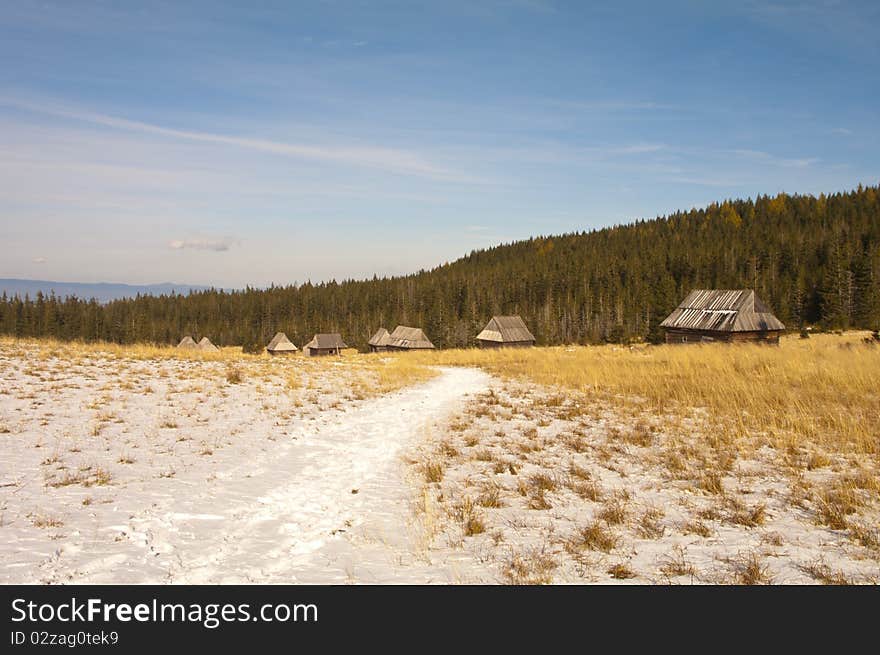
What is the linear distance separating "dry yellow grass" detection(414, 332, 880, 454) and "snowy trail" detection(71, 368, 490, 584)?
6.41m

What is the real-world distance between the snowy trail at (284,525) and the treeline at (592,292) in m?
70.4

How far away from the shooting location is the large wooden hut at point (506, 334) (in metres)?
63.1

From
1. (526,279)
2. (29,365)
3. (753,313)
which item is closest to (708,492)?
(29,365)

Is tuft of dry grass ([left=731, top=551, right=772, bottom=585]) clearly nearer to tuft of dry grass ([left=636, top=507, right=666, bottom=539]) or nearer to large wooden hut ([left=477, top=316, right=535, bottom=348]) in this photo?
tuft of dry grass ([left=636, top=507, right=666, bottom=539])

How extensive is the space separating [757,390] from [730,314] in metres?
28.6

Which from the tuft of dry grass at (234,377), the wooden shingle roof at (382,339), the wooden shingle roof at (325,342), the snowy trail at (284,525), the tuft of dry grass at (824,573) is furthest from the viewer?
the wooden shingle roof at (325,342)

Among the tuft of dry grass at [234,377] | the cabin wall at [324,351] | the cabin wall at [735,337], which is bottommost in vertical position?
the cabin wall at [324,351]

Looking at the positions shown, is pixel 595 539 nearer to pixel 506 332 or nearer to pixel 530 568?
pixel 530 568

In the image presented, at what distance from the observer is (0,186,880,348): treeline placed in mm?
86812

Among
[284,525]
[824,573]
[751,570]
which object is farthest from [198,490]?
[824,573]

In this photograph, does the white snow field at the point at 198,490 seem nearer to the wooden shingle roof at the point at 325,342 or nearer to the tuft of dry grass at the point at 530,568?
the tuft of dry grass at the point at 530,568

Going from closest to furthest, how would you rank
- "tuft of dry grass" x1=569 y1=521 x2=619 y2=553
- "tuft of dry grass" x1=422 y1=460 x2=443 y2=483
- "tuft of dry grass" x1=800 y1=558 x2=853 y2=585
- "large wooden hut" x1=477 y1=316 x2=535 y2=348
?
1. "tuft of dry grass" x1=800 y1=558 x2=853 y2=585
2. "tuft of dry grass" x1=569 y1=521 x2=619 y2=553
3. "tuft of dry grass" x1=422 y1=460 x2=443 y2=483
4. "large wooden hut" x1=477 y1=316 x2=535 y2=348

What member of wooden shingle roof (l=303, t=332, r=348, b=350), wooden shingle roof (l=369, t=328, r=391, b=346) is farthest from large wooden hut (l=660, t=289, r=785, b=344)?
wooden shingle roof (l=303, t=332, r=348, b=350)

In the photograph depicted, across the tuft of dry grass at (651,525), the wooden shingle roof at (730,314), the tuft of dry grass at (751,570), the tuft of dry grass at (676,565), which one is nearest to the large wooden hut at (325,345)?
the wooden shingle roof at (730,314)
